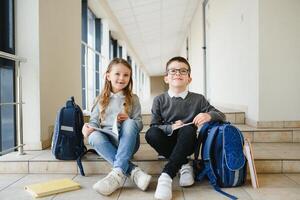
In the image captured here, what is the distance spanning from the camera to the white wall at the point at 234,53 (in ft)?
8.87

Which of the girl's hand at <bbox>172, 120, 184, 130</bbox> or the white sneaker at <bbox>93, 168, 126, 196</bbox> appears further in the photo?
the girl's hand at <bbox>172, 120, 184, 130</bbox>

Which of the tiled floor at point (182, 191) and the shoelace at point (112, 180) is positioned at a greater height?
the shoelace at point (112, 180)

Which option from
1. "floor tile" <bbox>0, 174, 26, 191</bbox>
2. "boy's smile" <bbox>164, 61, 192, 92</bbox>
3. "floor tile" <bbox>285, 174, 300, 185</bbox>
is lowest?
"floor tile" <bbox>0, 174, 26, 191</bbox>

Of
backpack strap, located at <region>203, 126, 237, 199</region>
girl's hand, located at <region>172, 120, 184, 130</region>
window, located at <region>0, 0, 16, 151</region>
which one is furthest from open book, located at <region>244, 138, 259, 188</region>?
window, located at <region>0, 0, 16, 151</region>

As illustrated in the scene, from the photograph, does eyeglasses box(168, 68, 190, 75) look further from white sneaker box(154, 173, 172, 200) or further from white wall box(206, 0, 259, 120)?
white wall box(206, 0, 259, 120)

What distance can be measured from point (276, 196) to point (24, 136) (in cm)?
193

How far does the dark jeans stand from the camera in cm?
157

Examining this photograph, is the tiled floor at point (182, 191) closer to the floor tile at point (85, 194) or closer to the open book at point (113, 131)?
the floor tile at point (85, 194)

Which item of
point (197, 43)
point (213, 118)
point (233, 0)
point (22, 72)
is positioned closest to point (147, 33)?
point (197, 43)

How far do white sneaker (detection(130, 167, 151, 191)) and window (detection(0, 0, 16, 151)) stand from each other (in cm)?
125

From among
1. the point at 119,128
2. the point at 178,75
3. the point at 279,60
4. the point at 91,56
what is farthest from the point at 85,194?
the point at 91,56

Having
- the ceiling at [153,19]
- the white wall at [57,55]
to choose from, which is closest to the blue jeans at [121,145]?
the white wall at [57,55]

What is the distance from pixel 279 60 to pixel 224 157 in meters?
1.45

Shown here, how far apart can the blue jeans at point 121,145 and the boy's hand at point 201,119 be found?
0.38 meters
